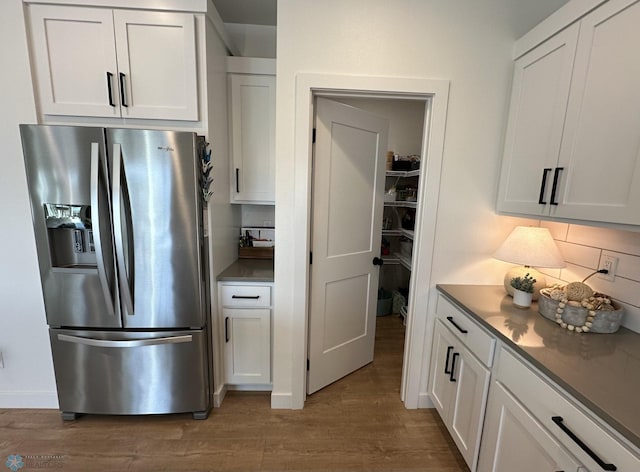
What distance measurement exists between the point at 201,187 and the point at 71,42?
3.48ft

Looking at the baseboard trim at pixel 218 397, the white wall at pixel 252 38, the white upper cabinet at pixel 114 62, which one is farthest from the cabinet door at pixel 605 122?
the baseboard trim at pixel 218 397

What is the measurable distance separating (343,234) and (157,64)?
1.54 metres

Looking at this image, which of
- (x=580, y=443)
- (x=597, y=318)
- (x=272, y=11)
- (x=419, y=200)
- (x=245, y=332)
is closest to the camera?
(x=580, y=443)

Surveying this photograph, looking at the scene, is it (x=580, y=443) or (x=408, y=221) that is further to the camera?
(x=408, y=221)

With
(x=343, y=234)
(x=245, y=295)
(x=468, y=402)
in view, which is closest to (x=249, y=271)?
(x=245, y=295)

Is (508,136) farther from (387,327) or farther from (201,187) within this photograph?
(387,327)

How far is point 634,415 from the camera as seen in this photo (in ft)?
2.42

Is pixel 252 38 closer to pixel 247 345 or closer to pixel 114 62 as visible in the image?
pixel 114 62

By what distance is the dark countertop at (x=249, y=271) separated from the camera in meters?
1.82

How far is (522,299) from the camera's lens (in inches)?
57.8

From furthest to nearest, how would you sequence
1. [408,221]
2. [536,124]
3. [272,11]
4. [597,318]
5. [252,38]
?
[408,221] < [252,38] < [272,11] < [536,124] < [597,318]

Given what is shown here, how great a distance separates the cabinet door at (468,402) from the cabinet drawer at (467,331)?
51 mm

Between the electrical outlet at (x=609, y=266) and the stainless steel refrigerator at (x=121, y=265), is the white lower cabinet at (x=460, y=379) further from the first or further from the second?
the stainless steel refrigerator at (x=121, y=265)

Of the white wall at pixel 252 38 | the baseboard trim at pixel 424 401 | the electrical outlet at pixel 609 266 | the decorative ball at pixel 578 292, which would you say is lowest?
the baseboard trim at pixel 424 401
